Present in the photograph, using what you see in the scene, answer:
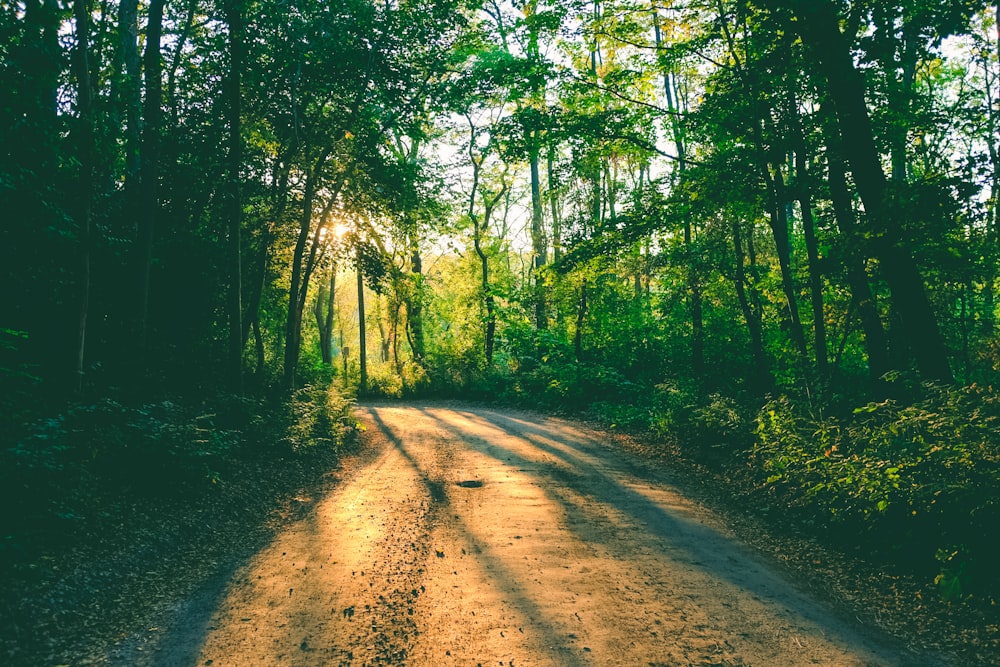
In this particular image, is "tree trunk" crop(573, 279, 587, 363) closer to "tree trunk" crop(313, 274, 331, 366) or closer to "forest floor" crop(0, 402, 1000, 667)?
"forest floor" crop(0, 402, 1000, 667)

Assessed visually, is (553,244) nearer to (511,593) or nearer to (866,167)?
(866,167)

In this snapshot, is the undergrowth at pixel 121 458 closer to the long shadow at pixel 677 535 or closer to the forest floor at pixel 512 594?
the forest floor at pixel 512 594

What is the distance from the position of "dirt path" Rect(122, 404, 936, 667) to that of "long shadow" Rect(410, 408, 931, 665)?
29 millimetres

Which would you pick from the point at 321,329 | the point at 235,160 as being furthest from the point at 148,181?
the point at 321,329

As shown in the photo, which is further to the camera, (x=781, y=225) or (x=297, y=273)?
(x=297, y=273)

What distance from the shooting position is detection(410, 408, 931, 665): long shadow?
5.18 metres

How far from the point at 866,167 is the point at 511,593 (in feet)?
28.0

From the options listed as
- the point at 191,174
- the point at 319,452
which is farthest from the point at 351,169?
the point at 319,452

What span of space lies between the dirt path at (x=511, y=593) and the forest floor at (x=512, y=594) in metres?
0.02

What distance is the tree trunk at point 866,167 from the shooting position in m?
8.97

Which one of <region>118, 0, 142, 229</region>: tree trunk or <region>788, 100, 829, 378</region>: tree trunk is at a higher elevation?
<region>118, 0, 142, 229</region>: tree trunk

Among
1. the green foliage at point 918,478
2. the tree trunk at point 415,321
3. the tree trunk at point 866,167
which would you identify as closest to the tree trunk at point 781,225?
the tree trunk at point 866,167

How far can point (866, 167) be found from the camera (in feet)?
29.9

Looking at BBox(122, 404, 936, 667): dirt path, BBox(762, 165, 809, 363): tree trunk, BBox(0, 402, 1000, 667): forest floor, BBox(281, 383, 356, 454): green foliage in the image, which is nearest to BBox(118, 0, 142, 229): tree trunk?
BBox(281, 383, 356, 454): green foliage
